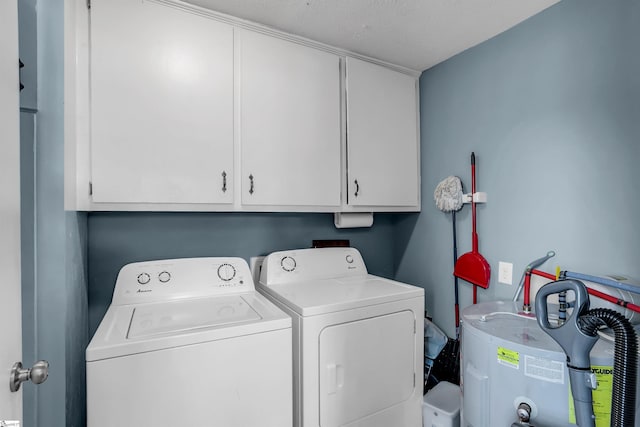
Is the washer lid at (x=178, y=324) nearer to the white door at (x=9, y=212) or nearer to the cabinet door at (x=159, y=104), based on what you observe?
the white door at (x=9, y=212)

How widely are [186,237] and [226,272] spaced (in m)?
0.37

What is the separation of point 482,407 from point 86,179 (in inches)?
73.0

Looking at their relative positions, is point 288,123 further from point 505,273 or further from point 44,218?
point 505,273

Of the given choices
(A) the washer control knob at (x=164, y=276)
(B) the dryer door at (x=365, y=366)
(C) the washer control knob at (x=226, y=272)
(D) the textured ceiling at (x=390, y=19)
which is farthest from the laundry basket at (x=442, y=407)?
(D) the textured ceiling at (x=390, y=19)

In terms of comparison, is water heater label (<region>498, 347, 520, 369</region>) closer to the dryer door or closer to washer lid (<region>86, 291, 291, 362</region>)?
the dryer door

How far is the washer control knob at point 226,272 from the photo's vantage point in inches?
66.8

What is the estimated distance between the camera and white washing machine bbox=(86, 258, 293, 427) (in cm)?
102

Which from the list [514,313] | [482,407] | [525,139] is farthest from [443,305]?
[525,139]

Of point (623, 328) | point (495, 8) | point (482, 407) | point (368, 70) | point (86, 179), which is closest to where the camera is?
point (623, 328)

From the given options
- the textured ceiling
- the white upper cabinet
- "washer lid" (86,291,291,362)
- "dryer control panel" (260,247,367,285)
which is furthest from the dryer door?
the textured ceiling

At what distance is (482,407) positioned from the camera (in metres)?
1.17

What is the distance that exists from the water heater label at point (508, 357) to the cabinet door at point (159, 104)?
1.35m

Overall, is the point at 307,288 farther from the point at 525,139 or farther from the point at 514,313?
the point at 525,139

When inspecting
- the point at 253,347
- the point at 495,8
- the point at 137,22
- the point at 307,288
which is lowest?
the point at 253,347
